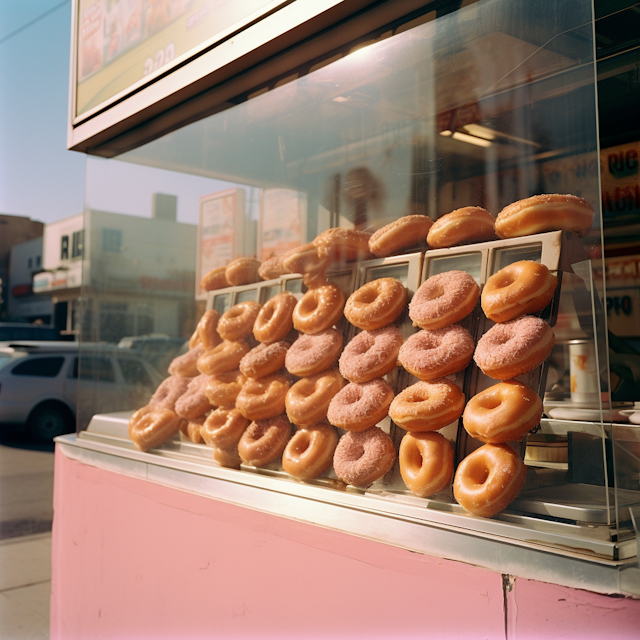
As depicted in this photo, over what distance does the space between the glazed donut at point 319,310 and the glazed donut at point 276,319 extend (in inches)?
3.0

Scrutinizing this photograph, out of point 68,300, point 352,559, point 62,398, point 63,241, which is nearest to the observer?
point 352,559

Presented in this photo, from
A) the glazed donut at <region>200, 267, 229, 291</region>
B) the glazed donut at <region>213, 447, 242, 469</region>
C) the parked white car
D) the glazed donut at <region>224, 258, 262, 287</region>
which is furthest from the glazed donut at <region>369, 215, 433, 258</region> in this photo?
the parked white car

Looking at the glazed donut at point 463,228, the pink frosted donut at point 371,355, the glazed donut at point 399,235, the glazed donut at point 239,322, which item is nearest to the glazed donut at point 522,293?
the glazed donut at point 463,228

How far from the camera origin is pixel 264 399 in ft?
7.43

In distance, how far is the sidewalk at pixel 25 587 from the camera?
420 cm

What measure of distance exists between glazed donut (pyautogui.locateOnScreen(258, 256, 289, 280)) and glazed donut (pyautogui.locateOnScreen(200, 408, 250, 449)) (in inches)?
23.8

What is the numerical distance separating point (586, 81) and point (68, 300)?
28165 millimetres

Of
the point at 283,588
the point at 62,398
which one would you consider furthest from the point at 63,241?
the point at 283,588

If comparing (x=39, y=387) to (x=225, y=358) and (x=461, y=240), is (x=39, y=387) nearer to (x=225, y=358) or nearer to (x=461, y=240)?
(x=225, y=358)

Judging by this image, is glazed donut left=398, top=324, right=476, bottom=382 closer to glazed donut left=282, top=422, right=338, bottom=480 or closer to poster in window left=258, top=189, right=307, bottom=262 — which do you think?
glazed donut left=282, top=422, right=338, bottom=480

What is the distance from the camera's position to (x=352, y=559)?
5.52ft

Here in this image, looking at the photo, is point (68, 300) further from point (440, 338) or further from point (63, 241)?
point (440, 338)

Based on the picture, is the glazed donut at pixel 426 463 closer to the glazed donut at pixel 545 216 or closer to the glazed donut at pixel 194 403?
the glazed donut at pixel 545 216

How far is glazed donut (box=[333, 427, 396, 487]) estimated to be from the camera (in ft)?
5.98
